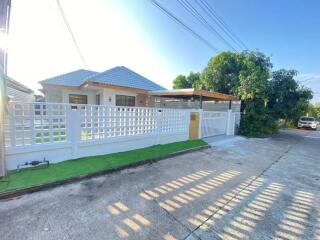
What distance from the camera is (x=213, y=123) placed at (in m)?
10.7

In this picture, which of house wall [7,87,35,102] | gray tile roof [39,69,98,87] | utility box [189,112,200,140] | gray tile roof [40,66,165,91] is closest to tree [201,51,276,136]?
utility box [189,112,200,140]

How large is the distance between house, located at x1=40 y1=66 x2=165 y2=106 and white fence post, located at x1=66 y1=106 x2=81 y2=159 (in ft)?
15.6

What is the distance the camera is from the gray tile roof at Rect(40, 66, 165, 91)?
1031 centimetres

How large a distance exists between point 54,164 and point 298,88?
53.3 feet

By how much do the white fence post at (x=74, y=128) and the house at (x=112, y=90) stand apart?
15.5 feet

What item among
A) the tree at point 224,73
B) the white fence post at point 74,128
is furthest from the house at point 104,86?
the tree at point 224,73

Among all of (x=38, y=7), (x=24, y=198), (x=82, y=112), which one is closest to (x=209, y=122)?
(x=82, y=112)

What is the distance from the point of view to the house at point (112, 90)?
989cm

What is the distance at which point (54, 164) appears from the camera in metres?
4.46

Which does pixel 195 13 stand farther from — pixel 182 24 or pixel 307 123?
pixel 307 123

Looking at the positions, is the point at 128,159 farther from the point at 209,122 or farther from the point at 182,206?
the point at 209,122

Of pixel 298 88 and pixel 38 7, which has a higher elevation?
pixel 38 7

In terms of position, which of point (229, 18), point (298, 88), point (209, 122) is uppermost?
point (229, 18)

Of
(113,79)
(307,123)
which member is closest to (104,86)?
(113,79)
